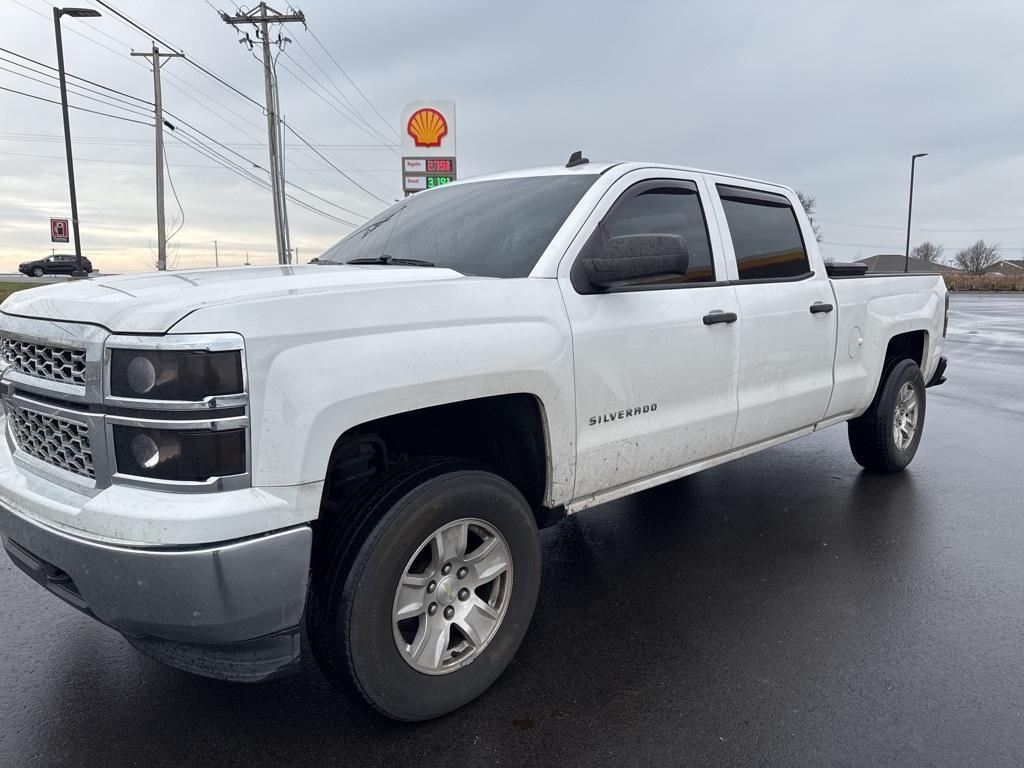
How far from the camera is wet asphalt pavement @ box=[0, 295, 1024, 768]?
8.06 feet

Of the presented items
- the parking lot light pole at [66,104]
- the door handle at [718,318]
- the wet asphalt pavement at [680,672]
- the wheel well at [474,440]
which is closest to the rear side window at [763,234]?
the door handle at [718,318]

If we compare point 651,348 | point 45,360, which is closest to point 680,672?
point 651,348

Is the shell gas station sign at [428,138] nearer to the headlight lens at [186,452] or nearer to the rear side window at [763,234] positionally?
the rear side window at [763,234]

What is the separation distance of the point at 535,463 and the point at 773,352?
1.71m

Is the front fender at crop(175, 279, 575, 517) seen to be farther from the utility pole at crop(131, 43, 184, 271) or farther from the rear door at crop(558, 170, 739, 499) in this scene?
the utility pole at crop(131, 43, 184, 271)

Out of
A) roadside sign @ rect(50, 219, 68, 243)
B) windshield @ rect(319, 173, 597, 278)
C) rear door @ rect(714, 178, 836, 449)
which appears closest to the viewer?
windshield @ rect(319, 173, 597, 278)

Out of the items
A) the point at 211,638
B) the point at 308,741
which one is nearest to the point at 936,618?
the point at 308,741

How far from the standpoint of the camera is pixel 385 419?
2.68 metres

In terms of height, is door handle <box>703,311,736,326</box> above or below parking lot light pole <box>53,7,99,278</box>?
below

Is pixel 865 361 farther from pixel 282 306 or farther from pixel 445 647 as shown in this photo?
pixel 282 306

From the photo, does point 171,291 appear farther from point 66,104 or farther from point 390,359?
point 66,104

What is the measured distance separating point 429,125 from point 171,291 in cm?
1191

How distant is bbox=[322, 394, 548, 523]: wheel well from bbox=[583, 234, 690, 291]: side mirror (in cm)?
58

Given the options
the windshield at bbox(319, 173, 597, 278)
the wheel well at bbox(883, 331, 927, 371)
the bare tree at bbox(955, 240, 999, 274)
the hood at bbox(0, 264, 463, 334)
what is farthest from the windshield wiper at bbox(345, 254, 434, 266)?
the bare tree at bbox(955, 240, 999, 274)
